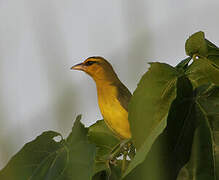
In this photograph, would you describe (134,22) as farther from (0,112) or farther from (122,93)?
(122,93)

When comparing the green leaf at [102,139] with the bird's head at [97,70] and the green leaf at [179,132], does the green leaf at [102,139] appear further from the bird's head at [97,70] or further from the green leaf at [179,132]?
the bird's head at [97,70]

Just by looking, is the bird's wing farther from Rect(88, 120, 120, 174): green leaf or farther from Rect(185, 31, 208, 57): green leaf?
Rect(185, 31, 208, 57): green leaf

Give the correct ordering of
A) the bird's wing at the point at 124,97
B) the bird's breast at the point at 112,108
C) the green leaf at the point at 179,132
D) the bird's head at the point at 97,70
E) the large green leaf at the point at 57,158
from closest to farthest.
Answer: the green leaf at the point at 179,132 < the large green leaf at the point at 57,158 < the bird's breast at the point at 112,108 < the bird's wing at the point at 124,97 < the bird's head at the point at 97,70

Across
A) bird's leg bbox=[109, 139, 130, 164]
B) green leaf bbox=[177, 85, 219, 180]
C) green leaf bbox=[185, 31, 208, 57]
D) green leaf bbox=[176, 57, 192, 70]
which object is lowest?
bird's leg bbox=[109, 139, 130, 164]

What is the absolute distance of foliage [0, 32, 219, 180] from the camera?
1.95 ft

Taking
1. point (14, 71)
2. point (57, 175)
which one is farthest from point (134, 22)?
point (57, 175)

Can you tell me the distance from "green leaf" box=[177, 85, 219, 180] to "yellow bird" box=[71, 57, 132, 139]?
71 centimetres

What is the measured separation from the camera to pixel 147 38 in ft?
1.20

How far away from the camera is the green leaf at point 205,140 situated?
615mm

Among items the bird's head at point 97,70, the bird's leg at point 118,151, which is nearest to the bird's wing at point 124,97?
the bird's head at point 97,70

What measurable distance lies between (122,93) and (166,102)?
1.09 metres

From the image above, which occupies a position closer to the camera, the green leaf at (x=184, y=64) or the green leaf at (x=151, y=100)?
the green leaf at (x=151, y=100)

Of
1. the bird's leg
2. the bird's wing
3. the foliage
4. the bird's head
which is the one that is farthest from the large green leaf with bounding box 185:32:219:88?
the bird's head

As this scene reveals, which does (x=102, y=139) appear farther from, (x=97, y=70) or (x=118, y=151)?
(x=97, y=70)
